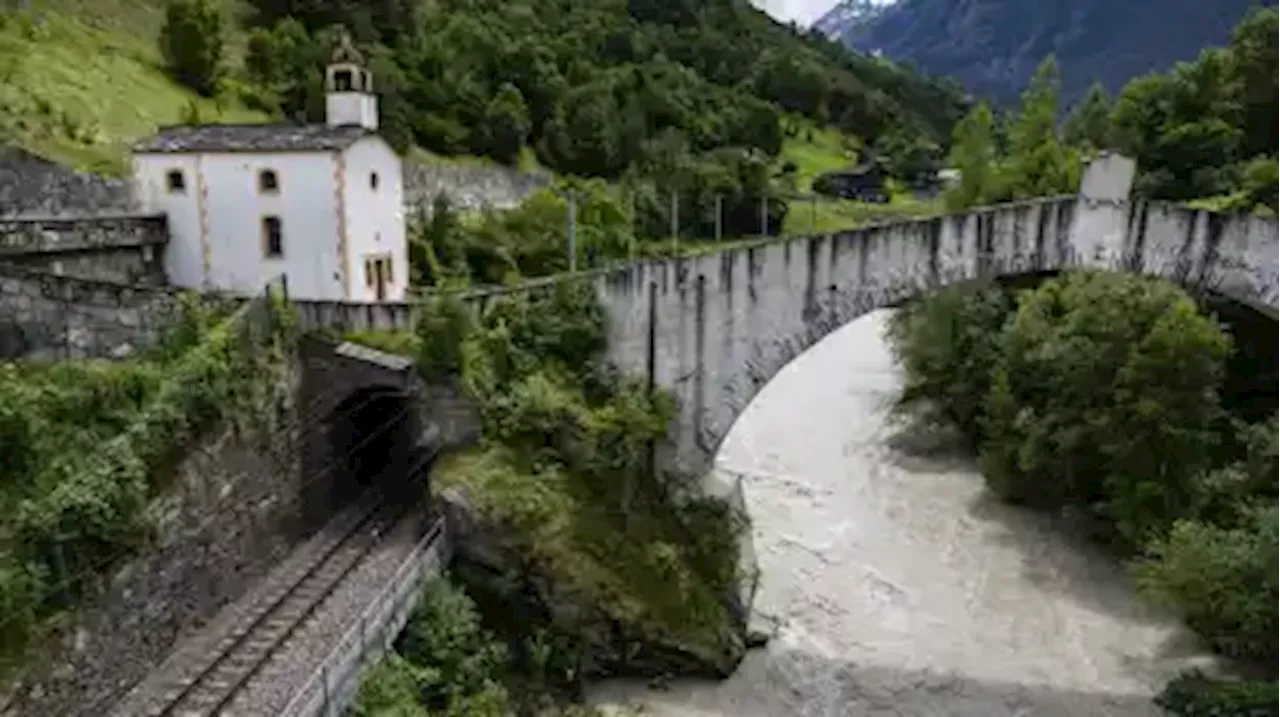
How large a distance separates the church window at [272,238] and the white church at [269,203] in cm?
2

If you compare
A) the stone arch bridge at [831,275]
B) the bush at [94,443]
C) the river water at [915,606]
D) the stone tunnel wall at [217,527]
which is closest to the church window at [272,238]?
the stone arch bridge at [831,275]

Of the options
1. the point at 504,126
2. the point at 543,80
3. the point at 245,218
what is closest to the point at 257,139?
the point at 245,218

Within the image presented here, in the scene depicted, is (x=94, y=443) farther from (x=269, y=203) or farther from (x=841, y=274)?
(x=841, y=274)

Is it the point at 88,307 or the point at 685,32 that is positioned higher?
the point at 685,32

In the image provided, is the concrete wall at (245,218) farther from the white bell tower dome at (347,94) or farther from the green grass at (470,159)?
the green grass at (470,159)

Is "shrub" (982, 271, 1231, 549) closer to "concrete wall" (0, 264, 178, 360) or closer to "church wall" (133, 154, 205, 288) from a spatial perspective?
"concrete wall" (0, 264, 178, 360)

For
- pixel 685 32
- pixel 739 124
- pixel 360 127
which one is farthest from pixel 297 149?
pixel 685 32

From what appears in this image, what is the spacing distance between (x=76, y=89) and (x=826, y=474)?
80.5 ft

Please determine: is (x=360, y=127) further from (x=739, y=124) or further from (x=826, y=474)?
(x=739, y=124)

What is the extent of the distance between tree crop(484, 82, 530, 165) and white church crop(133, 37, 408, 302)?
24929 mm

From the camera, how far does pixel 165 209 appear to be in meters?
26.0

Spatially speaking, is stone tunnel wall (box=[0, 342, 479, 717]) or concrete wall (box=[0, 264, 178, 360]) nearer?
stone tunnel wall (box=[0, 342, 479, 717])

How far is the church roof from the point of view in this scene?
25.1 m

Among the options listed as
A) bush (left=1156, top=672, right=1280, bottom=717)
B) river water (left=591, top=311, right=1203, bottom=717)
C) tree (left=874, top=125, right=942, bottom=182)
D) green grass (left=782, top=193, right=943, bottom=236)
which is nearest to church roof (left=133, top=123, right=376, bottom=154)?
river water (left=591, top=311, right=1203, bottom=717)
